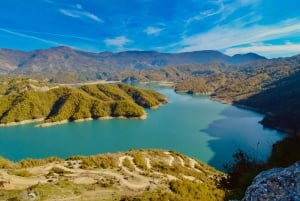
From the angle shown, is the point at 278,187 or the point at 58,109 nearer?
the point at 278,187

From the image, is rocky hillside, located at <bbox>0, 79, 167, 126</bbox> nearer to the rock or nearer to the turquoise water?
the turquoise water

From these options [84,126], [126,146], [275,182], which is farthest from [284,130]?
[275,182]

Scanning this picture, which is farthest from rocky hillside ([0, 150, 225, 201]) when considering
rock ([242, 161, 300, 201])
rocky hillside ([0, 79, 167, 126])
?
rocky hillside ([0, 79, 167, 126])

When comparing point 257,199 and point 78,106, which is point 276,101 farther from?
point 257,199

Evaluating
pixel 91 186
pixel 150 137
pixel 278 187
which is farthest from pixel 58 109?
pixel 278 187

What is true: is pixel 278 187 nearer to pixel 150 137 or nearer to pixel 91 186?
pixel 91 186

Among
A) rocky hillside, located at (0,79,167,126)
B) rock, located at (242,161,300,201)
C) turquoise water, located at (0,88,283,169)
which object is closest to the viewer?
rock, located at (242,161,300,201)
